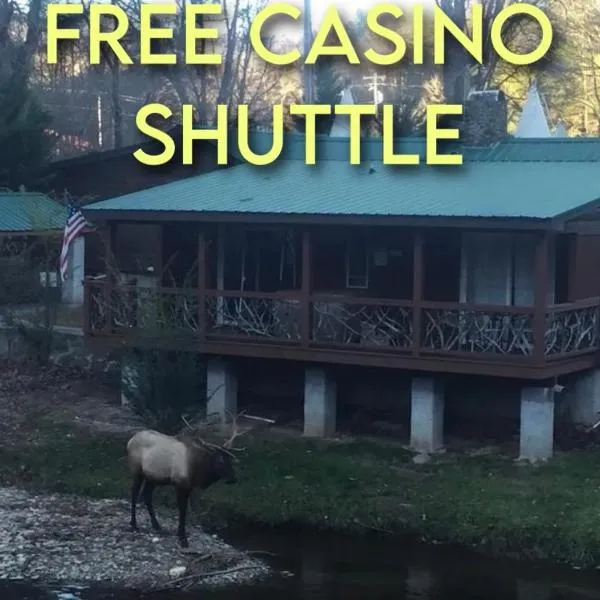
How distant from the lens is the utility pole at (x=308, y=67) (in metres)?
40.7

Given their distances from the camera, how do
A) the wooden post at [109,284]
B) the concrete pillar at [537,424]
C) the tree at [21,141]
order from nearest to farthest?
the concrete pillar at [537,424]
the wooden post at [109,284]
the tree at [21,141]

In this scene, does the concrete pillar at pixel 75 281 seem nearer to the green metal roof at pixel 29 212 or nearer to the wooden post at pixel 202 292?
the green metal roof at pixel 29 212

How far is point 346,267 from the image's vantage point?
2184 cm

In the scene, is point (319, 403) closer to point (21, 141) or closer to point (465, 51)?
point (21, 141)

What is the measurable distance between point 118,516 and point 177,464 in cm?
184

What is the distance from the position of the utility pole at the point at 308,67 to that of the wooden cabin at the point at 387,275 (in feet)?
59.4

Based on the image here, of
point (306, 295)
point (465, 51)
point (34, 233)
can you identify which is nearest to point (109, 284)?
point (306, 295)

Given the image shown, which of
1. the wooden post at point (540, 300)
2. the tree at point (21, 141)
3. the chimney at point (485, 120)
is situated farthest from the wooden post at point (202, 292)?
the tree at point (21, 141)

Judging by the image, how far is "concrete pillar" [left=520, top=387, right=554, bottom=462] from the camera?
18672mm

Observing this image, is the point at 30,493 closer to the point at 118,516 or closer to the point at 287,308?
the point at 118,516

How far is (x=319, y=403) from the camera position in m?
20.3

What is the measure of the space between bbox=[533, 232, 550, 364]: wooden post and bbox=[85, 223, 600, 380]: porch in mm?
19

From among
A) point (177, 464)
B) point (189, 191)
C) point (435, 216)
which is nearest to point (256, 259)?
point (189, 191)

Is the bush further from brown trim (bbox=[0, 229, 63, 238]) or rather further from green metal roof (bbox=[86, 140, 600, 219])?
brown trim (bbox=[0, 229, 63, 238])
